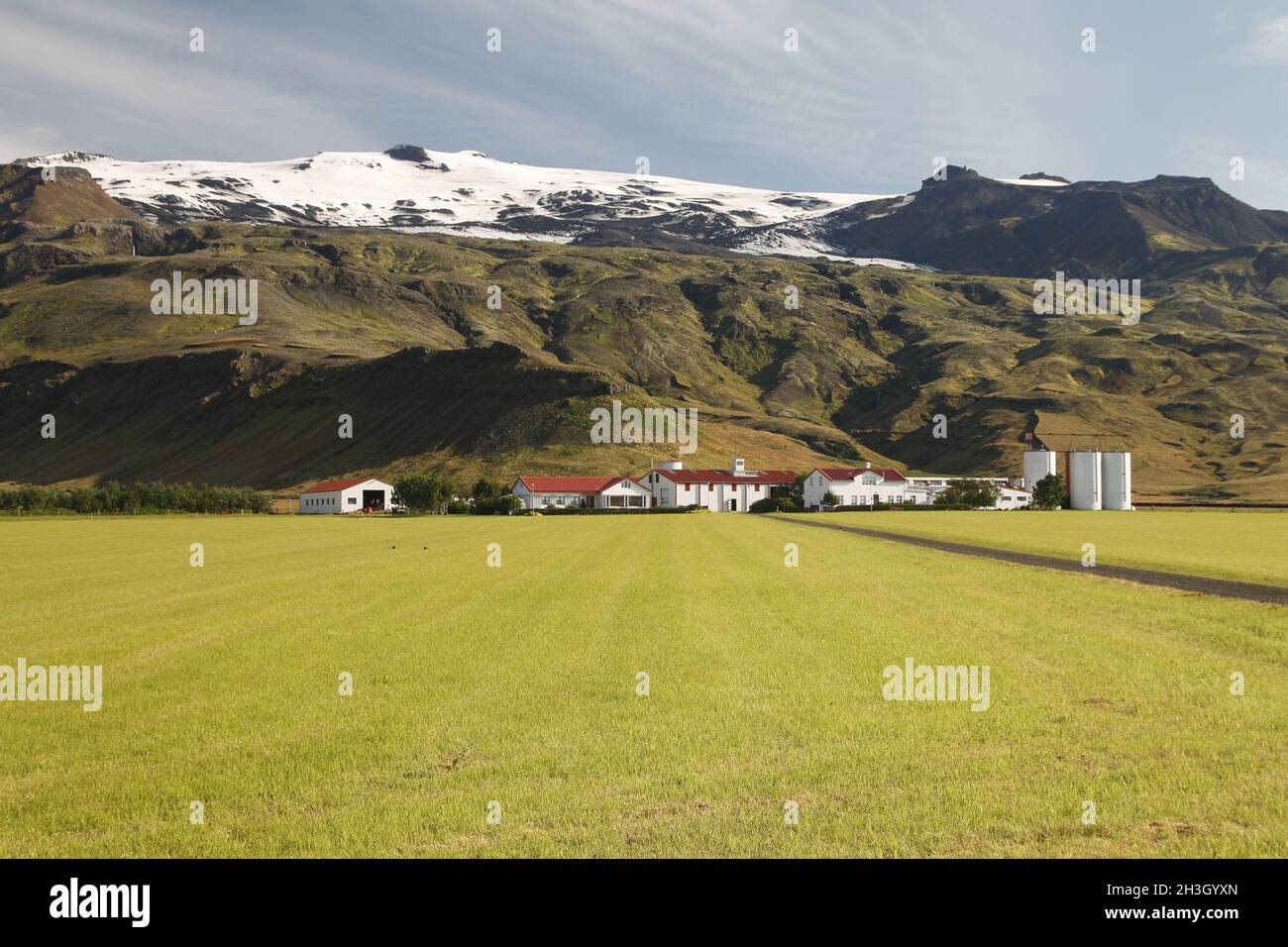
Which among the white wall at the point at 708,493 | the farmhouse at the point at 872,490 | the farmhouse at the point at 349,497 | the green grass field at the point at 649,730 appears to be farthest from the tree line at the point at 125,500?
the green grass field at the point at 649,730

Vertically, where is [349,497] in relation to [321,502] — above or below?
above

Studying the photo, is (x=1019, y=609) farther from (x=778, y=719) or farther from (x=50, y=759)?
(x=50, y=759)

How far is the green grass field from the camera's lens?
30.6ft

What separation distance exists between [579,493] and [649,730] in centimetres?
14802

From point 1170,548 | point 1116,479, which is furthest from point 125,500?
point 1116,479

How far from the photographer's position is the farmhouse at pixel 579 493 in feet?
520

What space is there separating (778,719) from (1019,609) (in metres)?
15.0

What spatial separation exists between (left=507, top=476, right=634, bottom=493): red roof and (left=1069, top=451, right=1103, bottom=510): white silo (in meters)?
77.0

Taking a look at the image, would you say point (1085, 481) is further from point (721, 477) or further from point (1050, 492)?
point (721, 477)

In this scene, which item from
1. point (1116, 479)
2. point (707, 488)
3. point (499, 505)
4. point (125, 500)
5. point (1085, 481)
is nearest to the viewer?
point (125, 500)

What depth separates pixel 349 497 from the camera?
534ft
